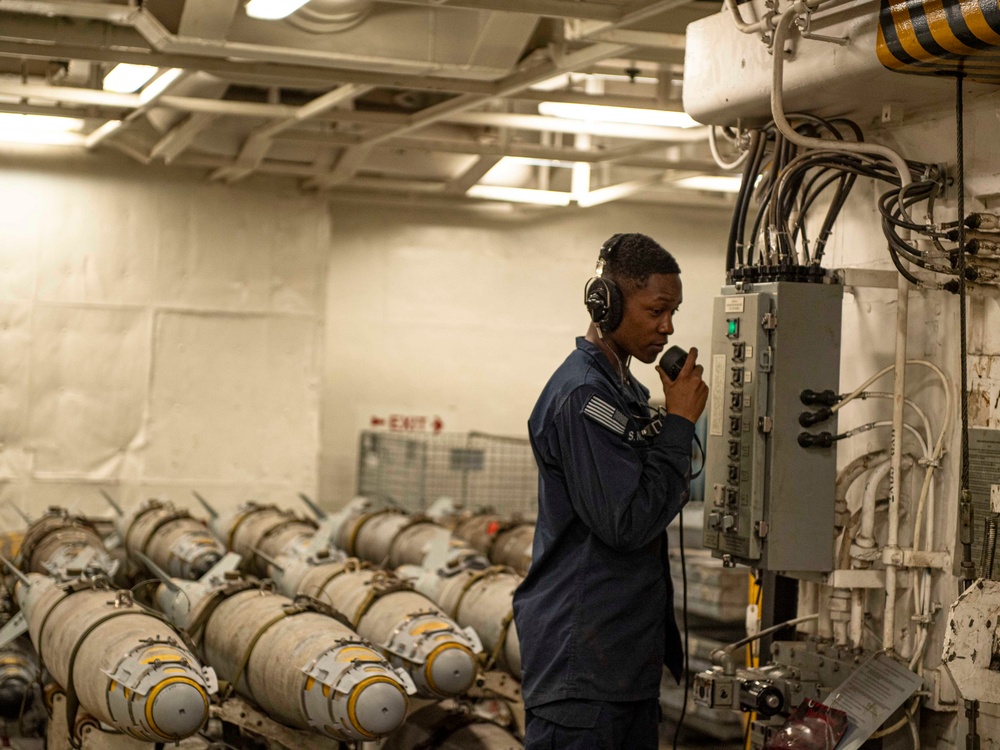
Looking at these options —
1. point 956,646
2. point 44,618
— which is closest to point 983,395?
point 956,646

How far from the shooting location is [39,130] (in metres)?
8.25

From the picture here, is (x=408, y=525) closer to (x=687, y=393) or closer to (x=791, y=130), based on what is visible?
(x=791, y=130)

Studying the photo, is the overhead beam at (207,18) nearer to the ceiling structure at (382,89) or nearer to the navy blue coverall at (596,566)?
the ceiling structure at (382,89)

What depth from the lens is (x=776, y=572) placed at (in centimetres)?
363

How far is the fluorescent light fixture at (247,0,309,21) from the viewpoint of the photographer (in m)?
4.55

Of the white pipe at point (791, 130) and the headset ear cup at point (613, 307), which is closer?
the headset ear cup at point (613, 307)

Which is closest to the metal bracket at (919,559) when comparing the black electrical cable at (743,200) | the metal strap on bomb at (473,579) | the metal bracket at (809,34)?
the black electrical cable at (743,200)

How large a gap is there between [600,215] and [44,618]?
20.5ft

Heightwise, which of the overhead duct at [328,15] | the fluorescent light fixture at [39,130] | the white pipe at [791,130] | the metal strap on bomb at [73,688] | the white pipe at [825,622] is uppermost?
the fluorescent light fixture at [39,130]

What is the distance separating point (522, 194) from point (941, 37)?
6318mm

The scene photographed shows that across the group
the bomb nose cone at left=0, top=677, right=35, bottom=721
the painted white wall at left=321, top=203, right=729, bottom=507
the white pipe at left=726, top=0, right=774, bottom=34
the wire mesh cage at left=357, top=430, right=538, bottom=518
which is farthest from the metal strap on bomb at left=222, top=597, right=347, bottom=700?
the painted white wall at left=321, top=203, right=729, bottom=507

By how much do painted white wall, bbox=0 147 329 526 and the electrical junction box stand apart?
20.0 feet

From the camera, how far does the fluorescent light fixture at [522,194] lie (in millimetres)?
9070

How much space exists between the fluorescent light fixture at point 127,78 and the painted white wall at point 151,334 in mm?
2225
